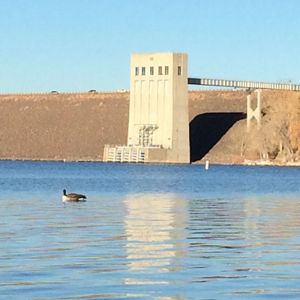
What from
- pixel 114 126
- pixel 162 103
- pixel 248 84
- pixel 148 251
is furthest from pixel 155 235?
pixel 114 126

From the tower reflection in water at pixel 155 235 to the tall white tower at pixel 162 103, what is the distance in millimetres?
79763

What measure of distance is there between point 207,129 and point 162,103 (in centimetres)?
2217

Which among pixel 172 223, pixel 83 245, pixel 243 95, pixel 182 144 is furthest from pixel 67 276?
pixel 243 95

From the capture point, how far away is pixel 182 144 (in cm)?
12281

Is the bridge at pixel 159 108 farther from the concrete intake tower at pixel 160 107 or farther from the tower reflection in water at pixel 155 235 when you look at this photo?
the tower reflection in water at pixel 155 235

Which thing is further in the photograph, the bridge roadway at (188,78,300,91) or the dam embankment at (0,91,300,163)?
the bridge roadway at (188,78,300,91)

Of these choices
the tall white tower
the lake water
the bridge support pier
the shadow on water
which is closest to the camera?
the lake water

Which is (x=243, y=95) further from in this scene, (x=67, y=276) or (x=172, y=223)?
(x=67, y=276)

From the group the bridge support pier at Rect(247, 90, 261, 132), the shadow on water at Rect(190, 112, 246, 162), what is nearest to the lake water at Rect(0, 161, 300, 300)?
the bridge support pier at Rect(247, 90, 261, 132)

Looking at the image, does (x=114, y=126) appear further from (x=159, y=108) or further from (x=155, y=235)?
(x=155, y=235)

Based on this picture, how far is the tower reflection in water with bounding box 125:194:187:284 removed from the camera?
1983 cm

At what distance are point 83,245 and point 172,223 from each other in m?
7.10

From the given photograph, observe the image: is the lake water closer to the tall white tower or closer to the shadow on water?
the tall white tower

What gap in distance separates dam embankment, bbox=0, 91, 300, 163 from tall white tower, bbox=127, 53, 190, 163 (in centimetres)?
914
